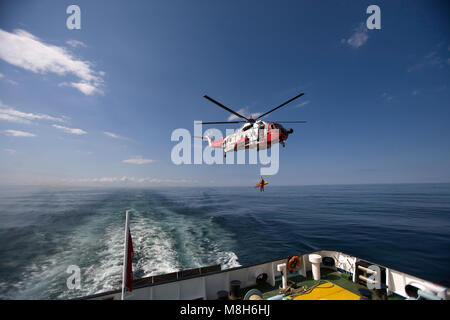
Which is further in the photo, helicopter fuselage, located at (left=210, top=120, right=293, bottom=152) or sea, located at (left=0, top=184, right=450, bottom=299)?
helicopter fuselage, located at (left=210, top=120, right=293, bottom=152)

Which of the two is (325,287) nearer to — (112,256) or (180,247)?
(180,247)

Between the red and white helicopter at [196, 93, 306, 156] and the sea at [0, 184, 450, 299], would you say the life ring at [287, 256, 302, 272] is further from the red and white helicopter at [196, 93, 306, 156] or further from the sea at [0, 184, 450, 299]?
the red and white helicopter at [196, 93, 306, 156]

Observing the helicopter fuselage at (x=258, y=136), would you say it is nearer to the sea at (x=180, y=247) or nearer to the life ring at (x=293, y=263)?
the sea at (x=180, y=247)

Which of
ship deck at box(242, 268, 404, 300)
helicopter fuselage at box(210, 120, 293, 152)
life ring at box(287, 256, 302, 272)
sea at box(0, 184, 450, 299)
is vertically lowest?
sea at box(0, 184, 450, 299)

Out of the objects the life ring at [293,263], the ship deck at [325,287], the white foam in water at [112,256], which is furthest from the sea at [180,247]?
the life ring at [293,263]

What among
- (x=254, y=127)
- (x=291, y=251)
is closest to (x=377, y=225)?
(x=291, y=251)

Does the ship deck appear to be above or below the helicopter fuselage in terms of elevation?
below

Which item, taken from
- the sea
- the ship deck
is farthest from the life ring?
the sea
